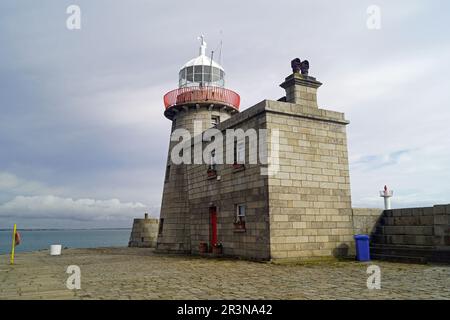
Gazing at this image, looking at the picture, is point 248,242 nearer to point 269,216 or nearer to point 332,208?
point 269,216

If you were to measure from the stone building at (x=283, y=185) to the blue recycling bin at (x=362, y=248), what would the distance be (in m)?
0.94

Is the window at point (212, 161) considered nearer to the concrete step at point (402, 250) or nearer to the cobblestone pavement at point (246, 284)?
the cobblestone pavement at point (246, 284)

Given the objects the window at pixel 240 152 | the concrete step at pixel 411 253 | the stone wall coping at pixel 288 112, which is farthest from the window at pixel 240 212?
the concrete step at pixel 411 253

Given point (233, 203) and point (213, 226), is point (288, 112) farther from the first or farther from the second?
point (213, 226)

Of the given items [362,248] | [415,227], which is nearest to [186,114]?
[362,248]

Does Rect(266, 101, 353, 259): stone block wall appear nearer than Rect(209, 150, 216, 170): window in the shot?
Yes

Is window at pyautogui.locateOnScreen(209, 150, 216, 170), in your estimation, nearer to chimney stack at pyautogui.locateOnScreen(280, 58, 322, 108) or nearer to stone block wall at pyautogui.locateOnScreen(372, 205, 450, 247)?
chimney stack at pyautogui.locateOnScreen(280, 58, 322, 108)

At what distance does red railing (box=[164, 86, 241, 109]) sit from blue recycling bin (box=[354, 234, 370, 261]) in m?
10.8

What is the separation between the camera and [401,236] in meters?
14.4

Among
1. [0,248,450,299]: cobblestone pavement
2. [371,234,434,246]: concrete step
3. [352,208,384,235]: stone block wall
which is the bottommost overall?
[0,248,450,299]: cobblestone pavement

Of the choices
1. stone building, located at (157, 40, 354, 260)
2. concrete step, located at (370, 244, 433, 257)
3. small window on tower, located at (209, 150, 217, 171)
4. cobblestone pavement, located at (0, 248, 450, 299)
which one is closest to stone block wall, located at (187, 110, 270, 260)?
stone building, located at (157, 40, 354, 260)

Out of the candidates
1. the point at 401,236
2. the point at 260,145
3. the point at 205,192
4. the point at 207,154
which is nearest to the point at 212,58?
the point at 207,154

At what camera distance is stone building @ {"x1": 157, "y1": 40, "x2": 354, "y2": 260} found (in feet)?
43.3
